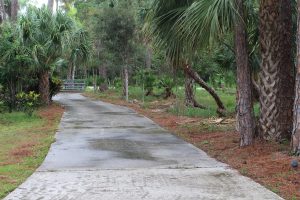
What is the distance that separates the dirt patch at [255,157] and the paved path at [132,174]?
0.26 metres

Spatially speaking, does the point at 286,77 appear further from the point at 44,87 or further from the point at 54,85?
the point at 54,85

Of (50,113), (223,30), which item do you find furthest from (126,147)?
(50,113)

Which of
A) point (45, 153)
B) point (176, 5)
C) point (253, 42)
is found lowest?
point (45, 153)

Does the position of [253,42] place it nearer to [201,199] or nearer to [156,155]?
[156,155]

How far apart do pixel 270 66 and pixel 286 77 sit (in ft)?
1.72

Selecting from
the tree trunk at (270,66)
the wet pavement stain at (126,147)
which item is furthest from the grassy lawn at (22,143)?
the tree trunk at (270,66)

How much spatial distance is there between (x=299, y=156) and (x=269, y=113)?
206 cm

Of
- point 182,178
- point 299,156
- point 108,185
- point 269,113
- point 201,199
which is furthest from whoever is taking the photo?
point 269,113

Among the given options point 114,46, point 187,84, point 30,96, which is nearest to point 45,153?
point 30,96

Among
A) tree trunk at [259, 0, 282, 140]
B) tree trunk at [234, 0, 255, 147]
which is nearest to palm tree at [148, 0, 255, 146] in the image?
tree trunk at [234, 0, 255, 147]

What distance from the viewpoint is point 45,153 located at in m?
10.0

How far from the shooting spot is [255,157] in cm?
902

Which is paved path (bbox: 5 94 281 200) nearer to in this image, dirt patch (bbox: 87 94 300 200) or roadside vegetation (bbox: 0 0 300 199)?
dirt patch (bbox: 87 94 300 200)

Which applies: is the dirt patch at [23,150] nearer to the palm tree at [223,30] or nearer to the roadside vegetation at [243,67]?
the roadside vegetation at [243,67]
